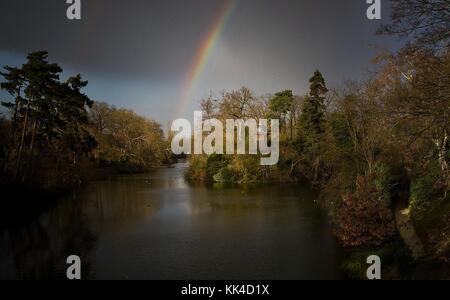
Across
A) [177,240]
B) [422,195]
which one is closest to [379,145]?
[422,195]

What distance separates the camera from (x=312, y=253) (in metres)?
17.4

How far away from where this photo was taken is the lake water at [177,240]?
50.4ft

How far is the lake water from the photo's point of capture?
15359 mm

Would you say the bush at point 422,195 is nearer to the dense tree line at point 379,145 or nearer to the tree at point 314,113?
the dense tree line at point 379,145

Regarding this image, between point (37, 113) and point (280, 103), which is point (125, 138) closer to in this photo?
point (280, 103)

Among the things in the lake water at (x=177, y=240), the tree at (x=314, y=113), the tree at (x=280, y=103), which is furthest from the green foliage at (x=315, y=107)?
the lake water at (x=177, y=240)

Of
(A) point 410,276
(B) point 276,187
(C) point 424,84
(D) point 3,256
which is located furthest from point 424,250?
(B) point 276,187

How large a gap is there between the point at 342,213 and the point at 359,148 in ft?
26.7

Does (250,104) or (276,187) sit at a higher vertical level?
(250,104)

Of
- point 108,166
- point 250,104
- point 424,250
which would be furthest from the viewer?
point 108,166

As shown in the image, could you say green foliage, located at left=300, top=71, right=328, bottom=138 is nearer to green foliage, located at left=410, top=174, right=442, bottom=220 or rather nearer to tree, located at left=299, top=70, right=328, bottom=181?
tree, located at left=299, top=70, right=328, bottom=181

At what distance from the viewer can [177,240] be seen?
20.0 metres

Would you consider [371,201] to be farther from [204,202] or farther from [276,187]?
[276,187]
